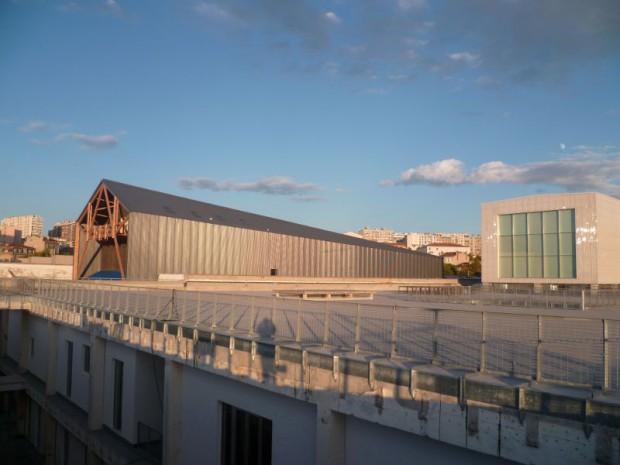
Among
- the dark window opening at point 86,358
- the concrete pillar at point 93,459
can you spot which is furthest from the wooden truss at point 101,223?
the concrete pillar at point 93,459

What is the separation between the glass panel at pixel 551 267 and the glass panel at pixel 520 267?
74.7 inches

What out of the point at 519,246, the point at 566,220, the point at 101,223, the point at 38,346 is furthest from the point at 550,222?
the point at 101,223

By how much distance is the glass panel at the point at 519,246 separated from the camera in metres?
48.3

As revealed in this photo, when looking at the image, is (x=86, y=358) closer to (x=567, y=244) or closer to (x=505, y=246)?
(x=505, y=246)

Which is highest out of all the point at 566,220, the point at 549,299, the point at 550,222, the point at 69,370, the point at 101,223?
the point at 566,220

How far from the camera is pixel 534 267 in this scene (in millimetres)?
47469

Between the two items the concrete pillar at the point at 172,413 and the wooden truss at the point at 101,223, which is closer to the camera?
the concrete pillar at the point at 172,413

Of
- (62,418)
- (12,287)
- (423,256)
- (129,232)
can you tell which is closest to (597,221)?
(423,256)

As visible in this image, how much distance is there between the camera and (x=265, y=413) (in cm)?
1107

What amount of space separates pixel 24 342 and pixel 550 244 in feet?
153

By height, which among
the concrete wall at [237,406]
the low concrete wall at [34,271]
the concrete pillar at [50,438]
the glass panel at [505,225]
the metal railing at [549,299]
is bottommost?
the concrete pillar at [50,438]

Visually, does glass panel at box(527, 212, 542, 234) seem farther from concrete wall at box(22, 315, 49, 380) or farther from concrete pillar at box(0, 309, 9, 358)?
concrete pillar at box(0, 309, 9, 358)

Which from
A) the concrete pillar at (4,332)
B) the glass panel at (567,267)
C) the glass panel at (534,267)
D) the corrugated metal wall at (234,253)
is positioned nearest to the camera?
the concrete pillar at (4,332)

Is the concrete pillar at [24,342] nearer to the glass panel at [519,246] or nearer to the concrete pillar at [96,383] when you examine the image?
the concrete pillar at [96,383]
